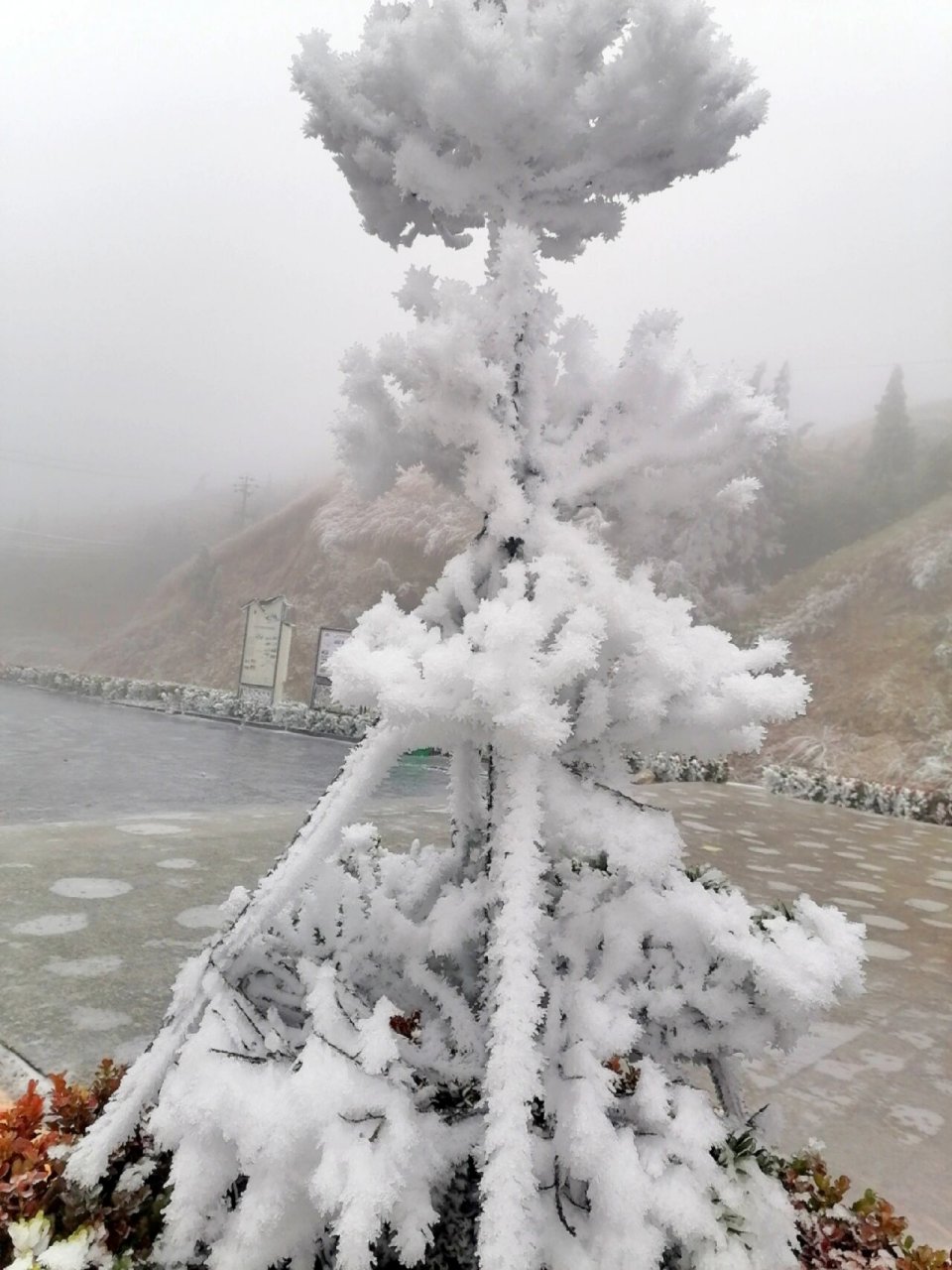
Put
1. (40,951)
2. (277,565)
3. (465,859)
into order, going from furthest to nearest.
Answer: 1. (277,565)
2. (40,951)
3. (465,859)

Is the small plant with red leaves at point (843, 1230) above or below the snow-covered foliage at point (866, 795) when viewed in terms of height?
below

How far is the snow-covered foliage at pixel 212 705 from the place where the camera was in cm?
1656

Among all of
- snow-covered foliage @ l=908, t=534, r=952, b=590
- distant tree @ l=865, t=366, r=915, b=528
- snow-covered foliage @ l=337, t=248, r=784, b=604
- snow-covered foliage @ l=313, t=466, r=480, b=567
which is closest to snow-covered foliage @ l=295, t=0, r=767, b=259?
snow-covered foliage @ l=337, t=248, r=784, b=604

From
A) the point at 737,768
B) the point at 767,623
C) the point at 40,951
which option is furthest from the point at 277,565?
the point at 40,951

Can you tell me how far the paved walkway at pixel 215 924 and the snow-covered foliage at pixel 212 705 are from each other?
782cm

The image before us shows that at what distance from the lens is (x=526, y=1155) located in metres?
1.00

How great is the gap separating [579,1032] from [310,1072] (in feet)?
1.34

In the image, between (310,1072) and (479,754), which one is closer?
(310,1072)

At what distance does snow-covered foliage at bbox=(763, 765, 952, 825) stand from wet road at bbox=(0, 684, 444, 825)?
20.1 ft

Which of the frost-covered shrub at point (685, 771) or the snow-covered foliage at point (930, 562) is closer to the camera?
the frost-covered shrub at point (685, 771)

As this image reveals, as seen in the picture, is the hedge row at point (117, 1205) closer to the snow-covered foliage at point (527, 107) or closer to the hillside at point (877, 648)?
the snow-covered foliage at point (527, 107)

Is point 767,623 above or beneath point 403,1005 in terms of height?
above

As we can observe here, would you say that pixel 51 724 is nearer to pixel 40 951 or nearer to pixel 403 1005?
pixel 40 951

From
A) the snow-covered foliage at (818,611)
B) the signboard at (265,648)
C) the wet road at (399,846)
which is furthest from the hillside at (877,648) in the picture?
the wet road at (399,846)
